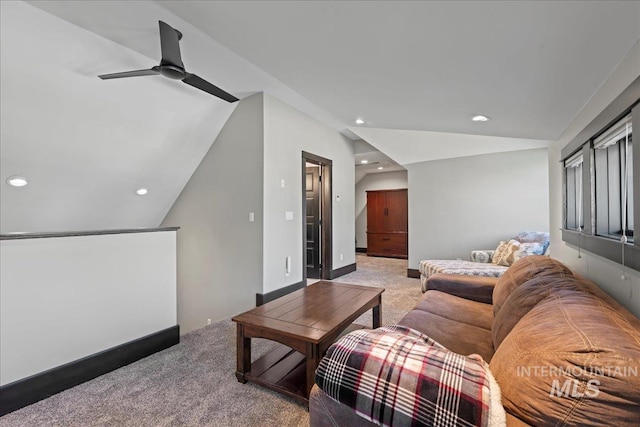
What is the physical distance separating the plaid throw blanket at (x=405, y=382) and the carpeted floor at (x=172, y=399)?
102 cm

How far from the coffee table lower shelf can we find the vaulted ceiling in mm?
1985

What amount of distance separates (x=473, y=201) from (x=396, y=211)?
9.71 ft

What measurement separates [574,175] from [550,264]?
822 millimetres

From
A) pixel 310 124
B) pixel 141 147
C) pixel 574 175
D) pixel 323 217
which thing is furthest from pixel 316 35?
pixel 323 217

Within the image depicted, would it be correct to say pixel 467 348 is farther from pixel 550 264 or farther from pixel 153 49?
pixel 153 49

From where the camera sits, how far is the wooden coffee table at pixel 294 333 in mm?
1734

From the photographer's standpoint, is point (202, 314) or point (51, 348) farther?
point (202, 314)

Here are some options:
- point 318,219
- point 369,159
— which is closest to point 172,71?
point 318,219

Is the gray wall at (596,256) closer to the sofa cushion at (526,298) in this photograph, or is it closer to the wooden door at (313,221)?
the sofa cushion at (526,298)

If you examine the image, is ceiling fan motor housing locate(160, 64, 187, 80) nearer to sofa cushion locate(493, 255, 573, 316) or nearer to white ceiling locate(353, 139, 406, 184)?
sofa cushion locate(493, 255, 573, 316)

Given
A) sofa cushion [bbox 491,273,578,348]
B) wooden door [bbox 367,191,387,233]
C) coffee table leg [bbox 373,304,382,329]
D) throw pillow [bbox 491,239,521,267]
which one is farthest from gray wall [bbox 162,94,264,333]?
wooden door [bbox 367,191,387,233]

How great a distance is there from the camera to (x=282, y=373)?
2.01 m

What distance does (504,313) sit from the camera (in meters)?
1.51

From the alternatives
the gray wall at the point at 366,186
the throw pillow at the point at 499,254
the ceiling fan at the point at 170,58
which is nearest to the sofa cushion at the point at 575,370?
the ceiling fan at the point at 170,58
